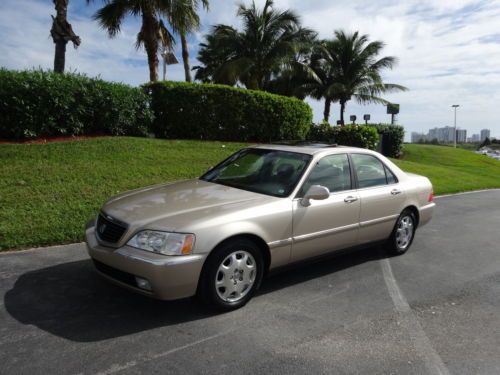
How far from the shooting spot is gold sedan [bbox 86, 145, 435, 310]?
3.66 metres

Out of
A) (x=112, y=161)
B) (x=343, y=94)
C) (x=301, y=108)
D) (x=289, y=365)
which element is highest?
(x=343, y=94)

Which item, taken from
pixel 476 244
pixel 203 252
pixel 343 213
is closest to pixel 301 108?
pixel 476 244

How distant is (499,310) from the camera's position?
14.0 ft

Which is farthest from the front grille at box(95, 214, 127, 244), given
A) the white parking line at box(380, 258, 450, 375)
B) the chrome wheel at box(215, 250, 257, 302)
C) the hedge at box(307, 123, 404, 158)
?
the hedge at box(307, 123, 404, 158)

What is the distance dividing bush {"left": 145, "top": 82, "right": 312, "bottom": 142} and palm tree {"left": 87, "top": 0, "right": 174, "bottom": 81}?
3.44 meters

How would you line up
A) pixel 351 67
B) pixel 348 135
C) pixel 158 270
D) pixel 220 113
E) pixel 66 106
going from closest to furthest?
pixel 158 270 → pixel 66 106 → pixel 220 113 → pixel 348 135 → pixel 351 67

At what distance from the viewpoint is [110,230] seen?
400 cm

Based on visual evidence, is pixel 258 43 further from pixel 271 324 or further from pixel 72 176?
pixel 271 324

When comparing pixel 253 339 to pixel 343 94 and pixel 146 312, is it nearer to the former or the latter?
pixel 146 312

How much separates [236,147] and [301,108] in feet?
11.9

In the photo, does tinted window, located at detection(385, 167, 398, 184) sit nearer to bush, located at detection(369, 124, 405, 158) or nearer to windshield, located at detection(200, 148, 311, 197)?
windshield, located at detection(200, 148, 311, 197)

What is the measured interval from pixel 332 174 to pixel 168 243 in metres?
2.19

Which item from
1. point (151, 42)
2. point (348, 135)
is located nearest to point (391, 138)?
point (348, 135)

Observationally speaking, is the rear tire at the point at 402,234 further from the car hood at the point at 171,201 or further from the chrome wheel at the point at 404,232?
the car hood at the point at 171,201
